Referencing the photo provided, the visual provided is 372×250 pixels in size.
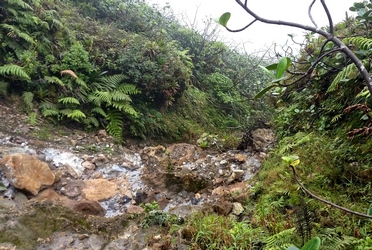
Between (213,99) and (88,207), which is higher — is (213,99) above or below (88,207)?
above

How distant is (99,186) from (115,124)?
1.68 m

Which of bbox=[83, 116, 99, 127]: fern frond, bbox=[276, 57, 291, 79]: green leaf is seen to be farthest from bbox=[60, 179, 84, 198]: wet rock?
bbox=[276, 57, 291, 79]: green leaf

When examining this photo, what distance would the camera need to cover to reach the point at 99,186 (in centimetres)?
345

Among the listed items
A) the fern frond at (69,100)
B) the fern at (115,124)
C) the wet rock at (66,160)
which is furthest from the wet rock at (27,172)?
the fern at (115,124)

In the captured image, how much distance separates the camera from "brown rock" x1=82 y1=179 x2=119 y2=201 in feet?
10.8

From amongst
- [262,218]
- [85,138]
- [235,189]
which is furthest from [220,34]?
[262,218]

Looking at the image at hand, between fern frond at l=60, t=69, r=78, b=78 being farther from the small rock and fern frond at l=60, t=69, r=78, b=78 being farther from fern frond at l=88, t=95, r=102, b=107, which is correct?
the small rock

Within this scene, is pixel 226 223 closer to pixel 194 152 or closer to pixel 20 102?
pixel 194 152

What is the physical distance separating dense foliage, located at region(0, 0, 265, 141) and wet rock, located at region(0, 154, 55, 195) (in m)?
1.28

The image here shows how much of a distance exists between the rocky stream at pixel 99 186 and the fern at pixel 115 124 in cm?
16

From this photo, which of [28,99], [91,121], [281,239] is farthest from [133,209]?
[28,99]

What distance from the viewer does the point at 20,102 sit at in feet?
14.5

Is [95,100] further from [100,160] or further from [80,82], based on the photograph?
[100,160]

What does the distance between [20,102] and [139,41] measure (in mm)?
2935
